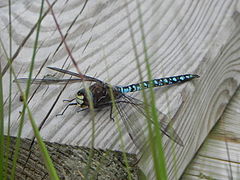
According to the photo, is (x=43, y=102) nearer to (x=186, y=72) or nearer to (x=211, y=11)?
(x=186, y=72)

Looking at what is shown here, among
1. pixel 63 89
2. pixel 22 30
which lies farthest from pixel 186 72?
pixel 22 30

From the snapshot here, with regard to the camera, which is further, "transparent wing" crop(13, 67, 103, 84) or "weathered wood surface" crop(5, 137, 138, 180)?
"transparent wing" crop(13, 67, 103, 84)

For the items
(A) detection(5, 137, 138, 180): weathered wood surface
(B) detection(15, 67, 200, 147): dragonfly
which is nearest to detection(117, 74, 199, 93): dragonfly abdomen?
(B) detection(15, 67, 200, 147): dragonfly

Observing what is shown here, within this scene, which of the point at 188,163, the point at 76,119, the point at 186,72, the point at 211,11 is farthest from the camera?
the point at 211,11

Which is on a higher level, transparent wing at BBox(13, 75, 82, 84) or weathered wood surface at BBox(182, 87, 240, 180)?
transparent wing at BBox(13, 75, 82, 84)

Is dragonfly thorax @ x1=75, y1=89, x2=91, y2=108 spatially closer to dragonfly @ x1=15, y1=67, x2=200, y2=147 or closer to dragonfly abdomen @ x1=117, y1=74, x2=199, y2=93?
dragonfly @ x1=15, y1=67, x2=200, y2=147

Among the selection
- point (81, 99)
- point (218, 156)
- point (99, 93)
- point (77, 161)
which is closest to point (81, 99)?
point (81, 99)
